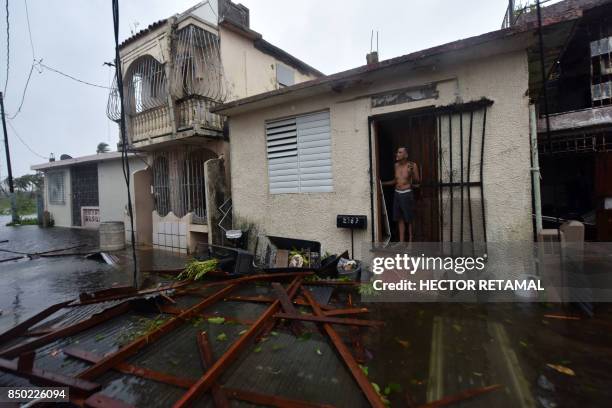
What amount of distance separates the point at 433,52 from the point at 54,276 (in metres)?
9.01

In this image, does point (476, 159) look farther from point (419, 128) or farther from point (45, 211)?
point (45, 211)

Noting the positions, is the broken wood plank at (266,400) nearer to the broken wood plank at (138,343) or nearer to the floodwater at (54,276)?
the broken wood plank at (138,343)

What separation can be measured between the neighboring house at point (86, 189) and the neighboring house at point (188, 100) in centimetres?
299

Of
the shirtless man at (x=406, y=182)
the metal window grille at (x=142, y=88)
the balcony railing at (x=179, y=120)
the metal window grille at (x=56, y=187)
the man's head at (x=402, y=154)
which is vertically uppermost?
the metal window grille at (x=142, y=88)

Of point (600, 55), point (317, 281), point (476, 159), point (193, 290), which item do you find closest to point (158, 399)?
point (193, 290)

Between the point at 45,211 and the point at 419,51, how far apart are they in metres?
20.3

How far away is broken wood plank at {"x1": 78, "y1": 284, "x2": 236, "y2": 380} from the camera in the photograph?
8.36 feet

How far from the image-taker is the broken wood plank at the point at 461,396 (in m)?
2.13

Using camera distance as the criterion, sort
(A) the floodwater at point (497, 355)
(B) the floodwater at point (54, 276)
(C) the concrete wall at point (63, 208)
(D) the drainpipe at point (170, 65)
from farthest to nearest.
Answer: (C) the concrete wall at point (63, 208), (D) the drainpipe at point (170, 65), (B) the floodwater at point (54, 276), (A) the floodwater at point (497, 355)

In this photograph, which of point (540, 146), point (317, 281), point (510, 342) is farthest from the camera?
point (540, 146)

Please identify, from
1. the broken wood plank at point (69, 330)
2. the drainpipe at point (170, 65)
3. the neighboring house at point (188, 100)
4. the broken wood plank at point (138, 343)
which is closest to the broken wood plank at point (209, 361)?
the broken wood plank at point (138, 343)

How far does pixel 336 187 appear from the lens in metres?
5.60

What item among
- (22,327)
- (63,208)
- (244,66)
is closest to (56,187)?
(63,208)

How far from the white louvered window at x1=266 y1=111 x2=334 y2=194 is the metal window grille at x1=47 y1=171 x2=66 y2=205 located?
15.3 meters
